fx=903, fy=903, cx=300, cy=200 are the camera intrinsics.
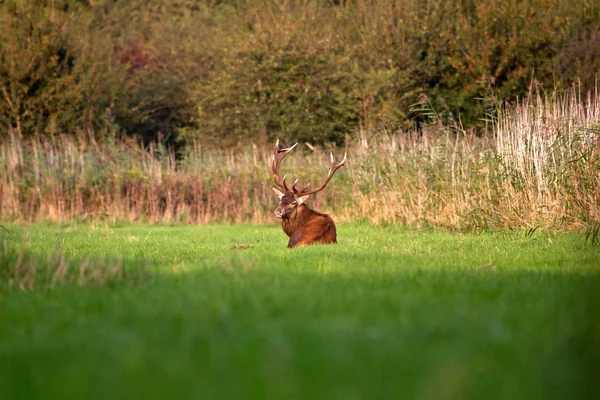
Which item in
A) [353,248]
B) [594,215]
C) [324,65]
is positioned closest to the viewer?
[353,248]

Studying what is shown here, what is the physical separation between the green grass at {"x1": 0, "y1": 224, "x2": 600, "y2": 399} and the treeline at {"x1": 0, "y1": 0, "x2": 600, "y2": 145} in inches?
880

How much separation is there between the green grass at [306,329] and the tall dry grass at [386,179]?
399 cm

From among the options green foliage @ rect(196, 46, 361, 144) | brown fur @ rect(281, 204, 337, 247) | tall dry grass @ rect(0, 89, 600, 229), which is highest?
green foliage @ rect(196, 46, 361, 144)

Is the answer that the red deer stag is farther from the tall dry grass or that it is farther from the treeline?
the treeline

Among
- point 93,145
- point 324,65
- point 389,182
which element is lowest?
point 389,182

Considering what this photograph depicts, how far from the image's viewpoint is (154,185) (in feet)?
73.0

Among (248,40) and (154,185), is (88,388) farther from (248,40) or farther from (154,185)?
(248,40)

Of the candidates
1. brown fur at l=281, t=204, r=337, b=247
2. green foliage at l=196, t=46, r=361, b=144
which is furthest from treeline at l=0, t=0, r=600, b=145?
brown fur at l=281, t=204, r=337, b=247

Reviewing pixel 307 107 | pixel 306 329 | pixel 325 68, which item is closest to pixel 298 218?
pixel 306 329

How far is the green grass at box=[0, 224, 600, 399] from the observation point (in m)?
3.83

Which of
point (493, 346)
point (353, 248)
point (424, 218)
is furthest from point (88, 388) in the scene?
point (424, 218)

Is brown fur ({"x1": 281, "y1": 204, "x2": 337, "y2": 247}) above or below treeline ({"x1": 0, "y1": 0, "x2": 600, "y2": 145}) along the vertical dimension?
below

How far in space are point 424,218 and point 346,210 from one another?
4.41 meters

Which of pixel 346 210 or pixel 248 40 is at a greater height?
pixel 248 40
